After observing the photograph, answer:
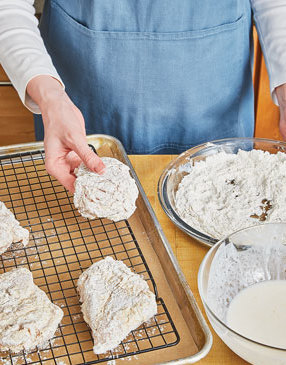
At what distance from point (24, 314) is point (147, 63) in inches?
32.7

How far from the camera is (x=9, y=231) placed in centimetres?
120

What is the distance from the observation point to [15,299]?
3.52 feet

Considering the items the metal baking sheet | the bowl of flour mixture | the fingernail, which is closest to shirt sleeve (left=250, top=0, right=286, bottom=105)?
the bowl of flour mixture

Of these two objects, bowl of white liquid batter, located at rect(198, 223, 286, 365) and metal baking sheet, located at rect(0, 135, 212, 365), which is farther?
metal baking sheet, located at rect(0, 135, 212, 365)

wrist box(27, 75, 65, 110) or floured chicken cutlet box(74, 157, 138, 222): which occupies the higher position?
wrist box(27, 75, 65, 110)

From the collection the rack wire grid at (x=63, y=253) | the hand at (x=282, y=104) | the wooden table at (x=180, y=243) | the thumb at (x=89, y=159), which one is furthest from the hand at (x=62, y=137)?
the hand at (x=282, y=104)

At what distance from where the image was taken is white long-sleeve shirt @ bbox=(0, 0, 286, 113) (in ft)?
4.59

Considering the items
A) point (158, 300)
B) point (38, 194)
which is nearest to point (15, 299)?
point (158, 300)

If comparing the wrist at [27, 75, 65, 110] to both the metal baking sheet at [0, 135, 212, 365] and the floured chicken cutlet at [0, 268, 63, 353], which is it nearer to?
the metal baking sheet at [0, 135, 212, 365]

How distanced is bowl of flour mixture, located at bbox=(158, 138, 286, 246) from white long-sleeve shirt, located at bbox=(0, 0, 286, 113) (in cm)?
23

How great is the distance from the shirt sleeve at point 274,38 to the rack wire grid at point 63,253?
2.08 ft

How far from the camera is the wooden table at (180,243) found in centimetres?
99

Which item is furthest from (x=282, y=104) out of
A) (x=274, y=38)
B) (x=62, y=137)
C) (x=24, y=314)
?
(x=24, y=314)

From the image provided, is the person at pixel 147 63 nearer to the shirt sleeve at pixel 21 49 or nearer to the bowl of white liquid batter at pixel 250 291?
the shirt sleeve at pixel 21 49
